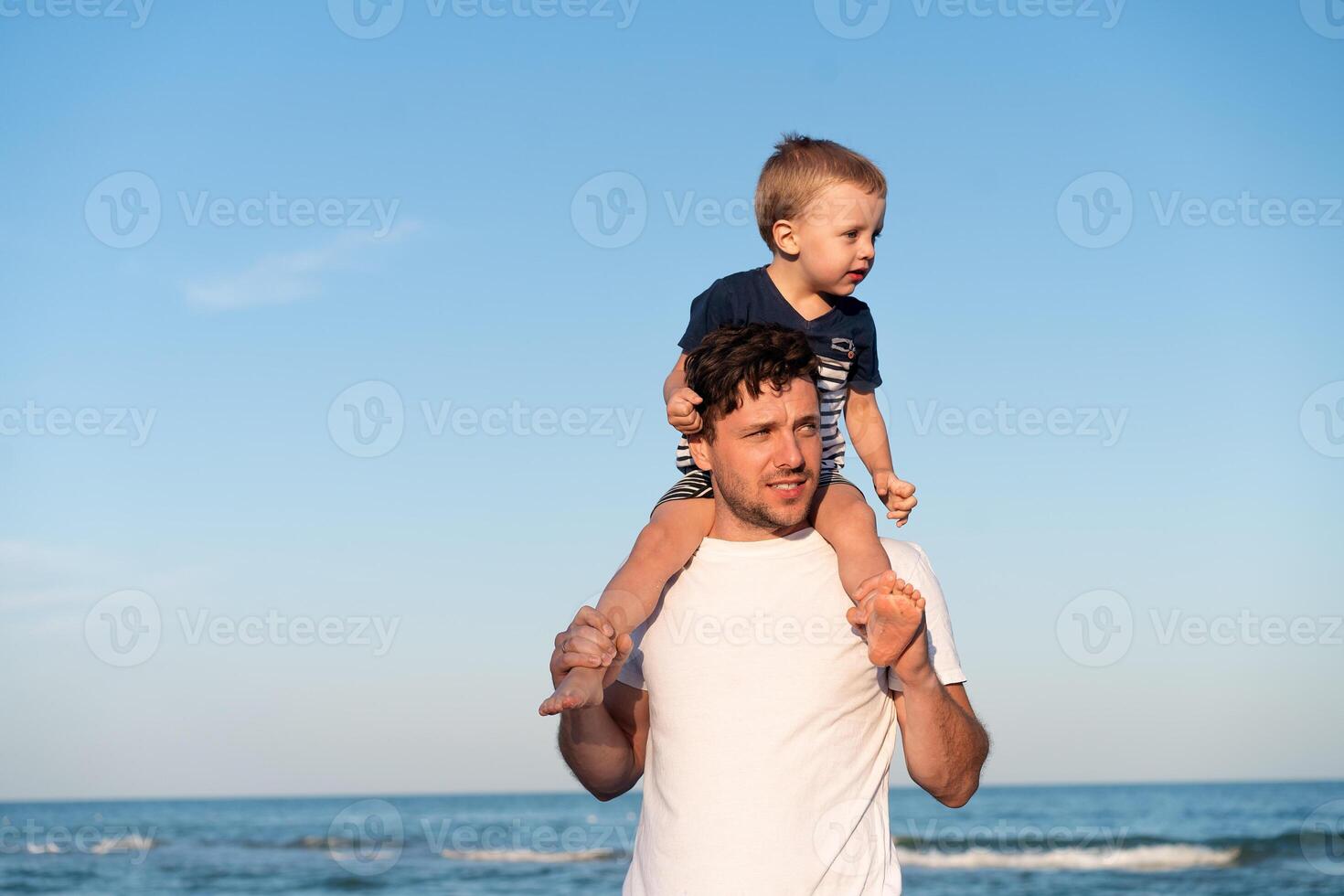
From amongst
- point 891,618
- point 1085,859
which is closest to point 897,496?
point 891,618

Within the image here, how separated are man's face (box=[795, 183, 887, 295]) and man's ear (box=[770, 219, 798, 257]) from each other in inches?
1.3

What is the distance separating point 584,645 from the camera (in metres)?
3.15

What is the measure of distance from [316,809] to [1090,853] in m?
37.1

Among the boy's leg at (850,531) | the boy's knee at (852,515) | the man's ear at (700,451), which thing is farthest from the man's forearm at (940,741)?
the man's ear at (700,451)

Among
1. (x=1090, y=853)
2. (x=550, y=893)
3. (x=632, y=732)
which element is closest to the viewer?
(x=632, y=732)

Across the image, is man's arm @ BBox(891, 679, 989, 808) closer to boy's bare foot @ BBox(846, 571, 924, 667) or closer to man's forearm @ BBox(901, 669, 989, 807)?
man's forearm @ BBox(901, 669, 989, 807)

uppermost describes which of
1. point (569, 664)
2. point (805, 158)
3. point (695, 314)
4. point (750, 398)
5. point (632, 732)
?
point (805, 158)

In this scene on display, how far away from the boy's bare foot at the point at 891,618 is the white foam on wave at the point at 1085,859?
2269 centimetres

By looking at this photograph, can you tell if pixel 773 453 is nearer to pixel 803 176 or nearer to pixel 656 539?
pixel 656 539

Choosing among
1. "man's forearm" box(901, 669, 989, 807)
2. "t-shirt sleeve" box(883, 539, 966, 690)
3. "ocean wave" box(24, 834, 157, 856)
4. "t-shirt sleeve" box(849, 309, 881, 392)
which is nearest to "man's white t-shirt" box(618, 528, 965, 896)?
"t-shirt sleeve" box(883, 539, 966, 690)

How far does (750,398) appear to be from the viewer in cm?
344

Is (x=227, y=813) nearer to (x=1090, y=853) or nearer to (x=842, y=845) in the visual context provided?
(x=1090, y=853)

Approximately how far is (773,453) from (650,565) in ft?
1.51

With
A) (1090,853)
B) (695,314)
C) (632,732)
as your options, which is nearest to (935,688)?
(632,732)
